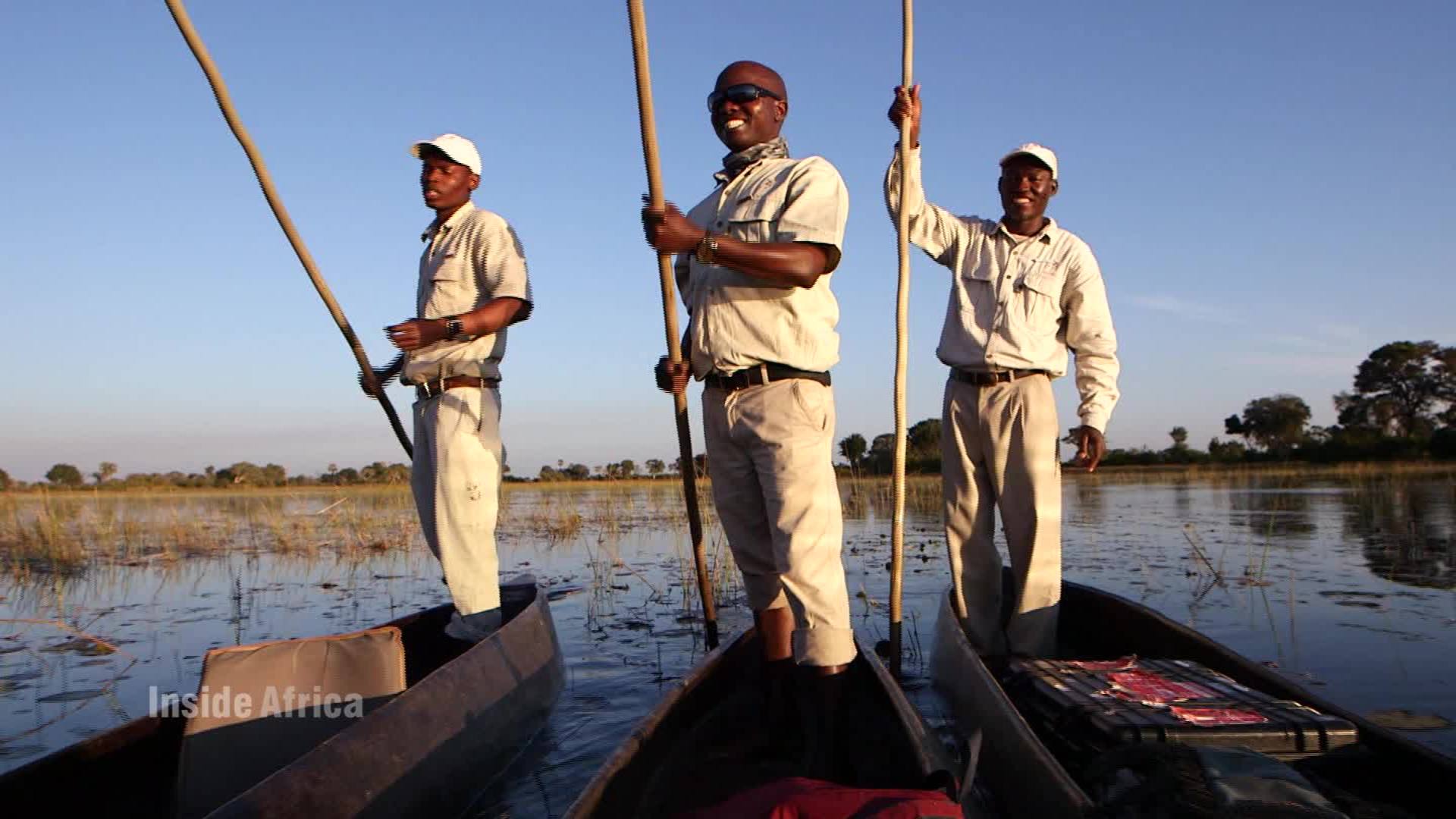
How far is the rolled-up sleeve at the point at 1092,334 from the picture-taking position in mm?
4434

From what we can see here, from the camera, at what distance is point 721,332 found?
10.5ft

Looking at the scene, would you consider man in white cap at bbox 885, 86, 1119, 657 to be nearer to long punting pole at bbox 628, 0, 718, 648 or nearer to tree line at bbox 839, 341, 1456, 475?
long punting pole at bbox 628, 0, 718, 648

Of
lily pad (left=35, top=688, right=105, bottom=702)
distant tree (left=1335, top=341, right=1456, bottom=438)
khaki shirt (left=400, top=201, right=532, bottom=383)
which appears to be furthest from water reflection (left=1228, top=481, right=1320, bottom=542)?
distant tree (left=1335, top=341, right=1456, bottom=438)

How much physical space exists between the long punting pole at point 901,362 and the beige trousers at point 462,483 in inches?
Answer: 68.9

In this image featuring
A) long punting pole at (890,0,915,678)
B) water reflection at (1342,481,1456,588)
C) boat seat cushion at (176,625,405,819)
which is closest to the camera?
boat seat cushion at (176,625,405,819)

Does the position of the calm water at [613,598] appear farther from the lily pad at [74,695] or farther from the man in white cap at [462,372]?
the man in white cap at [462,372]

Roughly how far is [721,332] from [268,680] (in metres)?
1.77

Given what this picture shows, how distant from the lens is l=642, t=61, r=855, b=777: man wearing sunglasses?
9.71 feet

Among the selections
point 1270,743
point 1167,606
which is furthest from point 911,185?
point 1167,606

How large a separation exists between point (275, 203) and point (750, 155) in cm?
209

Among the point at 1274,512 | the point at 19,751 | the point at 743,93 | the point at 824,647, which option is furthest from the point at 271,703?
the point at 1274,512

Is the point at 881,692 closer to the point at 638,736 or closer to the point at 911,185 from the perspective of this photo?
the point at 638,736

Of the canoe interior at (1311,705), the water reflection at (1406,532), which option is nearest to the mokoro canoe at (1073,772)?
the canoe interior at (1311,705)

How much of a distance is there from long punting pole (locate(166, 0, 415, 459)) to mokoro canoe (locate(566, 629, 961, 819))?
194cm
